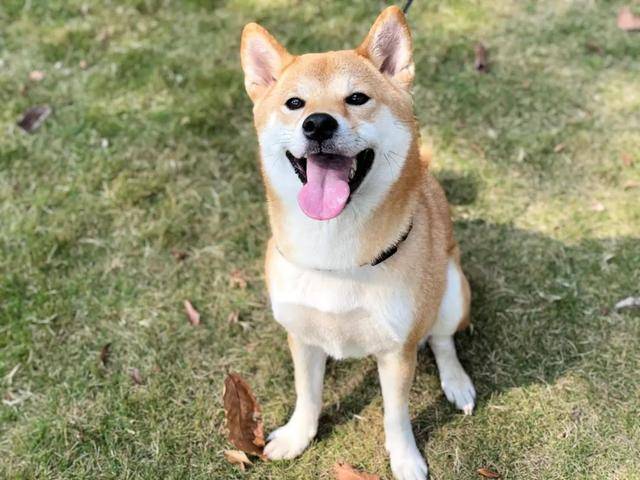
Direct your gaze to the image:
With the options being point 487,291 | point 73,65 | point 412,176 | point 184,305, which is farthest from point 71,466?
point 73,65

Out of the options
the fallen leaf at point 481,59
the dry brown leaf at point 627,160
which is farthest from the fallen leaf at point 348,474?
the fallen leaf at point 481,59

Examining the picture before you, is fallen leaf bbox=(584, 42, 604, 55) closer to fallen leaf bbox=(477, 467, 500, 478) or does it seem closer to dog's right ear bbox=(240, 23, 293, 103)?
dog's right ear bbox=(240, 23, 293, 103)

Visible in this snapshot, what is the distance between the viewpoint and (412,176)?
2.31 metres

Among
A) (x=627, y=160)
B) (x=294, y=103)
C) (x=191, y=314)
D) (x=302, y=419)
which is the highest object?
(x=294, y=103)

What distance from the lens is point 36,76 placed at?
4.94m

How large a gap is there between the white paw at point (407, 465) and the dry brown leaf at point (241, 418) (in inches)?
24.2

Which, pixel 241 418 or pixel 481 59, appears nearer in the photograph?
pixel 241 418

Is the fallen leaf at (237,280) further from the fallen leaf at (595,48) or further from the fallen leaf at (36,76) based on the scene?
the fallen leaf at (595,48)

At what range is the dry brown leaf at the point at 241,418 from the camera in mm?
2818

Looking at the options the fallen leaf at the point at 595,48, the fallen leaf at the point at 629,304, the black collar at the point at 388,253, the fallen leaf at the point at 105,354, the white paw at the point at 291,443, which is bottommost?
the fallen leaf at the point at 105,354

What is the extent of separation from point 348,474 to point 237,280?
4.40ft

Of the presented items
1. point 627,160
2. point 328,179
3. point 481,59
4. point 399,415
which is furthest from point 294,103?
point 481,59

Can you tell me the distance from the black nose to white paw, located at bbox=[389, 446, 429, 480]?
149cm

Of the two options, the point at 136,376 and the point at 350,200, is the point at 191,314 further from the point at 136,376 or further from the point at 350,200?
the point at 350,200
